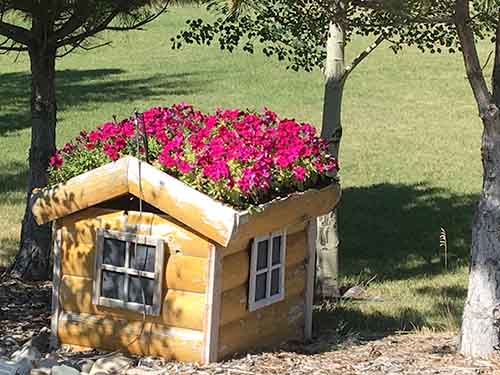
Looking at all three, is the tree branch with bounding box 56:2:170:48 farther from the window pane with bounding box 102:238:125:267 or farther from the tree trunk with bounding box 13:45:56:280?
the window pane with bounding box 102:238:125:267

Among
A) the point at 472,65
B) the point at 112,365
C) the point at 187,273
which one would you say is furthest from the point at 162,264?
the point at 472,65

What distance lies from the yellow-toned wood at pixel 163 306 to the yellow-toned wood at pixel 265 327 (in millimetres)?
204

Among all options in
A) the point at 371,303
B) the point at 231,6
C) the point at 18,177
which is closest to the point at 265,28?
the point at 371,303

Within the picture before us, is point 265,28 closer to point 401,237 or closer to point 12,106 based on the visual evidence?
point 401,237

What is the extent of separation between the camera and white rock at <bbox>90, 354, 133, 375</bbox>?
6.41 metres

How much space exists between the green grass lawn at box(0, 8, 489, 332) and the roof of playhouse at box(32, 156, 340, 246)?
2.34 meters

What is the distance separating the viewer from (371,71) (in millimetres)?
28375

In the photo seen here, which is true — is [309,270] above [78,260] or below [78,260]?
below

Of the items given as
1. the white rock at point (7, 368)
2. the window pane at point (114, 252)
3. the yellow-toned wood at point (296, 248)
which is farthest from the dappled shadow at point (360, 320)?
the white rock at point (7, 368)

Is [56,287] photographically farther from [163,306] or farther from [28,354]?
[163,306]

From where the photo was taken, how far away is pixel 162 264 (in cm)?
655

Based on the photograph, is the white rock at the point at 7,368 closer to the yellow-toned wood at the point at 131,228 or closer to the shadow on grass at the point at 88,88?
the yellow-toned wood at the point at 131,228

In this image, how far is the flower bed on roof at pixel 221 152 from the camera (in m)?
6.51

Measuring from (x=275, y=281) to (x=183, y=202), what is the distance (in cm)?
113
